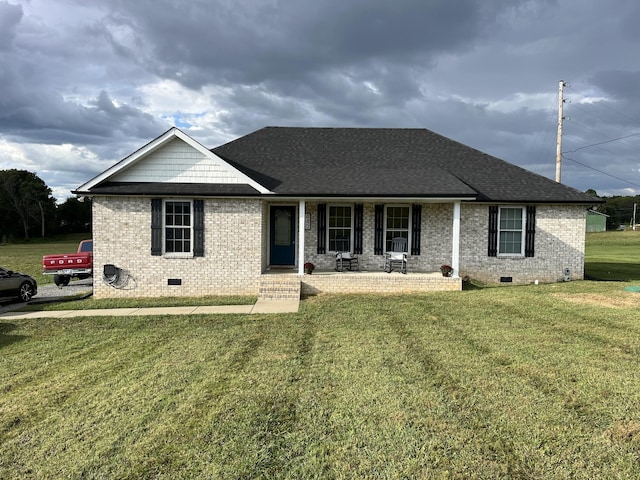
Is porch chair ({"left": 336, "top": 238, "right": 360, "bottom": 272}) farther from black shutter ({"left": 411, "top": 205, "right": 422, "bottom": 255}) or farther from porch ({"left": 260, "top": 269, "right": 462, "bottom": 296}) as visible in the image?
black shutter ({"left": 411, "top": 205, "right": 422, "bottom": 255})

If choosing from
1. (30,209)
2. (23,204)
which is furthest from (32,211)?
(23,204)

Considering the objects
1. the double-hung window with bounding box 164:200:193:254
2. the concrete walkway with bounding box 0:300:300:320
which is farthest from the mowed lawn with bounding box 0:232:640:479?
the double-hung window with bounding box 164:200:193:254

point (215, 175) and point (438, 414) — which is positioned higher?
point (215, 175)

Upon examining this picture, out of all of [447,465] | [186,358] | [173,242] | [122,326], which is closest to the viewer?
[447,465]

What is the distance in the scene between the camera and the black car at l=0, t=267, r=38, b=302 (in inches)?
490

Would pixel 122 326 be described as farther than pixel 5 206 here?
No

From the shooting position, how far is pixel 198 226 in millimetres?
12539

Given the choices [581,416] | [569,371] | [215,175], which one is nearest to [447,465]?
[581,416]

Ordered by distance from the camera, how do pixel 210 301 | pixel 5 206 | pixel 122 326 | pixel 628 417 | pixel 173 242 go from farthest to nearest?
pixel 5 206
pixel 173 242
pixel 210 301
pixel 122 326
pixel 628 417

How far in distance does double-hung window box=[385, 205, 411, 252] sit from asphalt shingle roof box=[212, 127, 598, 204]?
1.16 metres

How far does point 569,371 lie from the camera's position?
5645 millimetres

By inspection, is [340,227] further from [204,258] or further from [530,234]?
[530,234]

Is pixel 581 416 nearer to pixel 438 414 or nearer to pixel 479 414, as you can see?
pixel 479 414

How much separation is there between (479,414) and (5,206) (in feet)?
265
